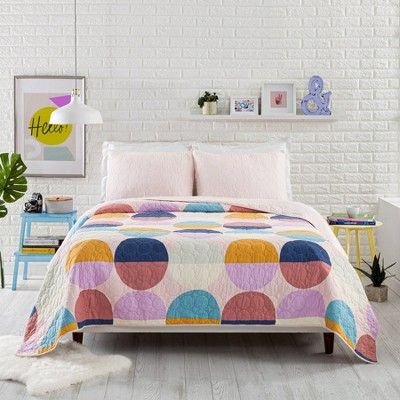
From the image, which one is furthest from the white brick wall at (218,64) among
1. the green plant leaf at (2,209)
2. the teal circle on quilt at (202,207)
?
the teal circle on quilt at (202,207)

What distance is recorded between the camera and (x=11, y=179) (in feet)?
19.7

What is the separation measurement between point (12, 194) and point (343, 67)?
2.53 m

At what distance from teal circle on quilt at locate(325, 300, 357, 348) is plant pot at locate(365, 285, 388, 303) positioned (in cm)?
143

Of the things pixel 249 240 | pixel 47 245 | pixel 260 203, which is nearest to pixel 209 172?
pixel 260 203

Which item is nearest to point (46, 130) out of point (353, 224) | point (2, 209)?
point (2, 209)

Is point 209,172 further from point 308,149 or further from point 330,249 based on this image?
point 330,249

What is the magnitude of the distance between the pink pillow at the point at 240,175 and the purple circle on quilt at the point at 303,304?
1688 millimetres

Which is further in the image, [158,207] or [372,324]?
[158,207]

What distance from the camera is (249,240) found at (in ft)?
14.0

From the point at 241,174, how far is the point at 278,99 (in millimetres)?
881

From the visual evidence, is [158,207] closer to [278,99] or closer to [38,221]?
[38,221]

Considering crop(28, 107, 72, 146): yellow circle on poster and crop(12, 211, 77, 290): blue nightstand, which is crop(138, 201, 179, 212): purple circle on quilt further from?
crop(28, 107, 72, 146): yellow circle on poster

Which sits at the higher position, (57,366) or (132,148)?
(132,148)

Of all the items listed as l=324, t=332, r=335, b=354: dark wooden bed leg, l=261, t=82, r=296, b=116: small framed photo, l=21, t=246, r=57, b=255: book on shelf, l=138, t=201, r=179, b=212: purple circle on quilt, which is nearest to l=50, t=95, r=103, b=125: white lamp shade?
l=138, t=201, r=179, b=212: purple circle on quilt
